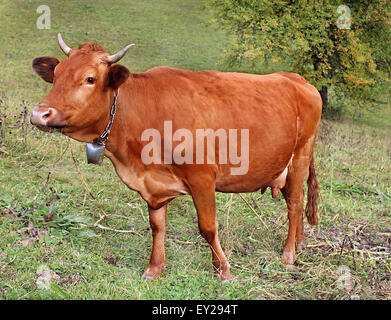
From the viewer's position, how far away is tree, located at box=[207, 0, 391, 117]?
13562 millimetres

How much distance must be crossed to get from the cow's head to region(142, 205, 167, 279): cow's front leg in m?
1.14

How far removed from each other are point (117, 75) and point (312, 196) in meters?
2.98

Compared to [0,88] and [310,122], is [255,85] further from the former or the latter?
[0,88]

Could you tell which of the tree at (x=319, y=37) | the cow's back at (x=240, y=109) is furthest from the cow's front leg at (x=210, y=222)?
the tree at (x=319, y=37)

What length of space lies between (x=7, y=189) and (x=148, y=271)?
2.38 metres

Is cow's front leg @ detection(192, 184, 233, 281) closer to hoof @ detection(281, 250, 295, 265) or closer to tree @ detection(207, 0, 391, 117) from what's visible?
hoof @ detection(281, 250, 295, 265)

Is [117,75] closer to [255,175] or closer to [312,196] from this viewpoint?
[255,175]

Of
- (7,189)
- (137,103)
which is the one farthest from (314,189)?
(7,189)

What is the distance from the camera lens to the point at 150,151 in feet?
13.7

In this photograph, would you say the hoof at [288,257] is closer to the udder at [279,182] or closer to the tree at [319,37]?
the udder at [279,182]

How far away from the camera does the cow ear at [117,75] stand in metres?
3.77

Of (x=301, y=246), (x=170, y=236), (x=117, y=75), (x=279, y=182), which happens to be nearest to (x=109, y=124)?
(x=117, y=75)

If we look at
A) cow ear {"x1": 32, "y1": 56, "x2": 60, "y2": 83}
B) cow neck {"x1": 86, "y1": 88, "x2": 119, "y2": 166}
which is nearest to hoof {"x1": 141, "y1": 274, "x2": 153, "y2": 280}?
cow neck {"x1": 86, "y1": 88, "x2": 119, "y2": 166}

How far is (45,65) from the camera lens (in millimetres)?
4031
